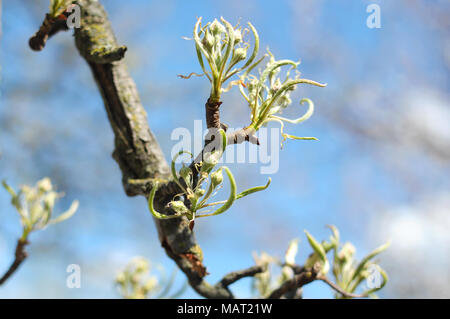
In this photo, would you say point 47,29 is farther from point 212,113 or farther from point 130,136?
point 212,113

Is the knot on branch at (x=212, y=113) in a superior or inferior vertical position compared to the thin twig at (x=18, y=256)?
superior

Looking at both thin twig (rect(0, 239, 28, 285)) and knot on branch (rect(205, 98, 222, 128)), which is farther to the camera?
thin twig (rect(0, 239, 28, 285))

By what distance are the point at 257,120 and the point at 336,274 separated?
0.76 metres

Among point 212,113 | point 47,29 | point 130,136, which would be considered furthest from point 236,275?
point 47,29

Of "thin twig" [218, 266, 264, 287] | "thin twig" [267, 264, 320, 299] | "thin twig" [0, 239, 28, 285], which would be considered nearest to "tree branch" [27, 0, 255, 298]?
"thin twig" [218, 266, 264, 287]

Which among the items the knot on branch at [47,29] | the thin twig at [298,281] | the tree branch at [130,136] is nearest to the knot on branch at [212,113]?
Answer: the tree branch at [130,136]

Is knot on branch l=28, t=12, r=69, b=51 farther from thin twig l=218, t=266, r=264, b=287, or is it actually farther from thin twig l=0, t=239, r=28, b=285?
thin twig l=218, t=266, r=264, b=287

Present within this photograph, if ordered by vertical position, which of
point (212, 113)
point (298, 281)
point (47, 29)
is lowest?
point (298, 281)

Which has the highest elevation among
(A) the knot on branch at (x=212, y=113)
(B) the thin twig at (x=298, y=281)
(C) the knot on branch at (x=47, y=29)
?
(C) the knot on branch at (x=47, y=29)

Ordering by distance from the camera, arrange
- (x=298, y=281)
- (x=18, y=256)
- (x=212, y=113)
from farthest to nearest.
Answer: (x=18, y=256) → (x=298, y=281) → (x=212, y=113)

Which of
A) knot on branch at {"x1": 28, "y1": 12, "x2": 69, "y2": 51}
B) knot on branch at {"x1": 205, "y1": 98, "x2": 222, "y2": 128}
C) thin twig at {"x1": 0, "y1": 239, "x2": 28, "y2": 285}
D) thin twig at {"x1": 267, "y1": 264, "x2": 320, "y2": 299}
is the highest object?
knot on branch at {"x1": 28, "y1": 12, "x2": 69, "y2": 51}

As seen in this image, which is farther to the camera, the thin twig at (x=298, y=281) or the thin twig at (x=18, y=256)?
the thin twig at (x=18, y=256)

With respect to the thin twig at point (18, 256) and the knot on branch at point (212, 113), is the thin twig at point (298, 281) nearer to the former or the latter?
the knot on branch at point (212, 113)
